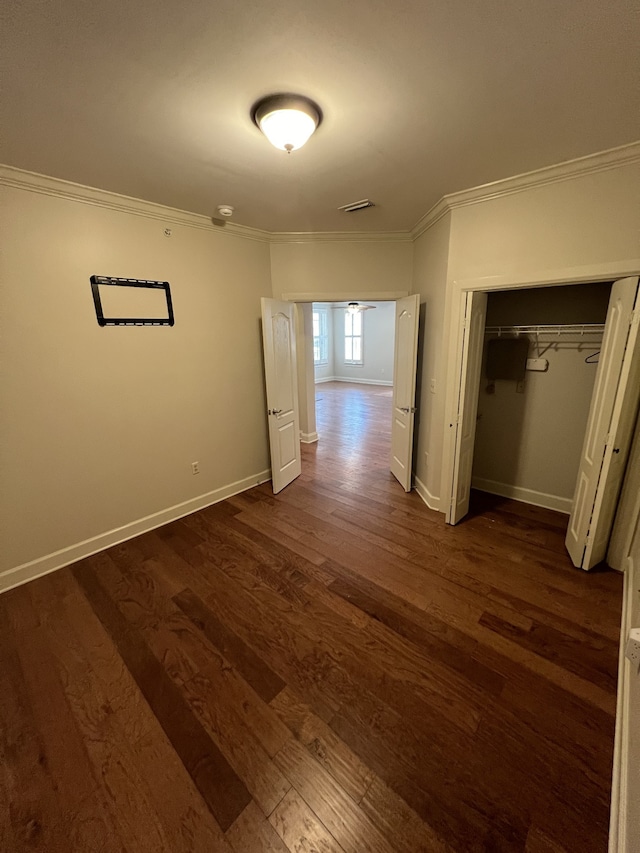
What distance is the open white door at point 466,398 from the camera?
2.61 meters

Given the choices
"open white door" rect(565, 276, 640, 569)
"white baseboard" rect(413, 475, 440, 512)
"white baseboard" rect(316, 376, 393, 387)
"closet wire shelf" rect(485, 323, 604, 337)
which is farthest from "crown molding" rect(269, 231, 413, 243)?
"white baseboard" rect(316, 376, 393, 387)

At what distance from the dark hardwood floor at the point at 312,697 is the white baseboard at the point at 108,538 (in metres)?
0.10

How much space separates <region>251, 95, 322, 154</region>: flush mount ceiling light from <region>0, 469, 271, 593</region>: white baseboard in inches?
118

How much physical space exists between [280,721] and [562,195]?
3.46 m

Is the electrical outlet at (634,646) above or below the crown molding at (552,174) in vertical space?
below

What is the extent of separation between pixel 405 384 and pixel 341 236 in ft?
5.60

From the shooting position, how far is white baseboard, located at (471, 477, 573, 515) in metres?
3.18

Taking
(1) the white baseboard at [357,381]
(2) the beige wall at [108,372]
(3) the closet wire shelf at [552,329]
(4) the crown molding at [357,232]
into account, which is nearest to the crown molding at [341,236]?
(4) the crown molding at [357,232]

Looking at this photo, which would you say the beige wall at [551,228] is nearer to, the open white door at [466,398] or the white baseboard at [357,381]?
the open white door at [466,398]

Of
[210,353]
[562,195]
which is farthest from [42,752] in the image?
[562,195]

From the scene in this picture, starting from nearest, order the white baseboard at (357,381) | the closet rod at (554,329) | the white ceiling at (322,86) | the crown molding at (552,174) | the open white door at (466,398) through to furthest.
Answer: the white ceiling at (322,86) → the crown molding at (552,174) → the open white door at (466,398) → the closet rod at (554,329) → the white baseboard at (357,381)

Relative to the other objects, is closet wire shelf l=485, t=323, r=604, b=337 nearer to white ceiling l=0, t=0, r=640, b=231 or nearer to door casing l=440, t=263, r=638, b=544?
door casing l=440, t=263, r=638, b=544

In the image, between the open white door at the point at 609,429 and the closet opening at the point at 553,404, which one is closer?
the open white door at the point at 609,429

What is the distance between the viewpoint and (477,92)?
1.47 meters
